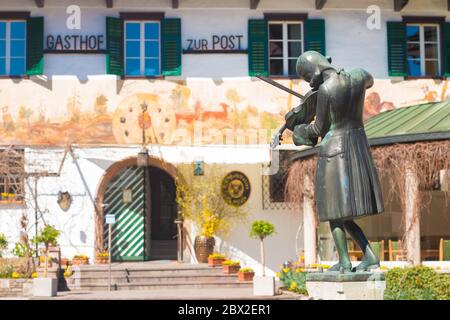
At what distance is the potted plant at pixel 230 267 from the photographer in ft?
60.6

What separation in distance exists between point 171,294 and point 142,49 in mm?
6692

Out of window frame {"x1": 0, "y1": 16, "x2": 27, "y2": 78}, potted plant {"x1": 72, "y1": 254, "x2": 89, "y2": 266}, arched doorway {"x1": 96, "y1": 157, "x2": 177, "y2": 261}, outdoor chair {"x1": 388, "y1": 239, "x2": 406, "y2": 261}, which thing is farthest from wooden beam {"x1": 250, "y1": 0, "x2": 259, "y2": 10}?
potted plant {"x1": 72, "y1": 254, "x2": 89, "y2": 266}

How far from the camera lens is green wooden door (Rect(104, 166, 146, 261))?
2011 centimetres

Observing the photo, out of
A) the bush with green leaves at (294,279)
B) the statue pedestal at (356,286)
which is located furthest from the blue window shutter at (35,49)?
the statue pedestal at (356,286)

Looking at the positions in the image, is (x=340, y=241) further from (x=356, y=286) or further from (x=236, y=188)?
(x=236, y=188)

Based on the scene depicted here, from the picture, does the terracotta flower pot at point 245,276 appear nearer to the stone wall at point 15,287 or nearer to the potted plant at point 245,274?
the potted plant at point 245,274

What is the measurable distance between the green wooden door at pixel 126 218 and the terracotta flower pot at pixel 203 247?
1.57 meters

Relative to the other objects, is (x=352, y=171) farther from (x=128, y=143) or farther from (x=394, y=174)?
(x=128, y=143)

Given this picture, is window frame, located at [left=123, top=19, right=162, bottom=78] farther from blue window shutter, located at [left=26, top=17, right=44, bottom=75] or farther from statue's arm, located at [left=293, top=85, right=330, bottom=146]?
statue's arm, located at [left=293, top=85, right=330, bottom=146]
